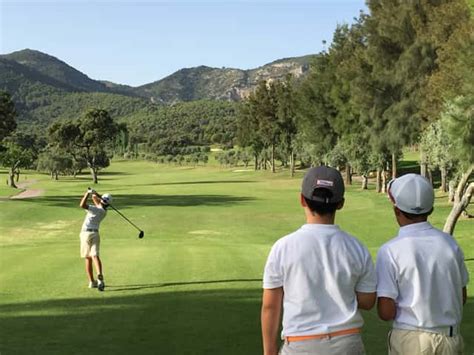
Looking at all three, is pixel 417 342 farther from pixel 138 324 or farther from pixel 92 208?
pixel 92 208

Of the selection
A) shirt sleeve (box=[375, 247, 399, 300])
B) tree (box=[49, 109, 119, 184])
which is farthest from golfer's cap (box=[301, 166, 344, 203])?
tree (box=[49, 109, 119, 184])

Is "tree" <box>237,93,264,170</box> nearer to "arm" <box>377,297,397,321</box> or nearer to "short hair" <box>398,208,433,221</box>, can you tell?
"short hair" <box>398,208,433,221</box>

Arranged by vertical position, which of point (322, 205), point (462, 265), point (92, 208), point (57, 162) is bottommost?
point (57, 162)

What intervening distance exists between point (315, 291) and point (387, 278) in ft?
1.74

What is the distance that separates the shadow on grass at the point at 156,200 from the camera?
45.0 meters

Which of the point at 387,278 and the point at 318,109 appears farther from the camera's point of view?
the point at 318,109

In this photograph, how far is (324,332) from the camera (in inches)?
148

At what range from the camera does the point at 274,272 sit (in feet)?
12.6

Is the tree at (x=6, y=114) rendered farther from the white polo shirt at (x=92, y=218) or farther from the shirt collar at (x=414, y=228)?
the shirt collar at (x=414, y=228)

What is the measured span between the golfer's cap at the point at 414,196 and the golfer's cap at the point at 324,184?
0.48m

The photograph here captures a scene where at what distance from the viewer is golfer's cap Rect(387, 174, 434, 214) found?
4.13 metres

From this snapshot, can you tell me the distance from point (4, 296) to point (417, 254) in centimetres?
933

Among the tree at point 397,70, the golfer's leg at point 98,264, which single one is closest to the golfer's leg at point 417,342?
the golfer's leg at point 98,264

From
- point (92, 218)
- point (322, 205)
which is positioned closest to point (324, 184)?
point (322, 205)
